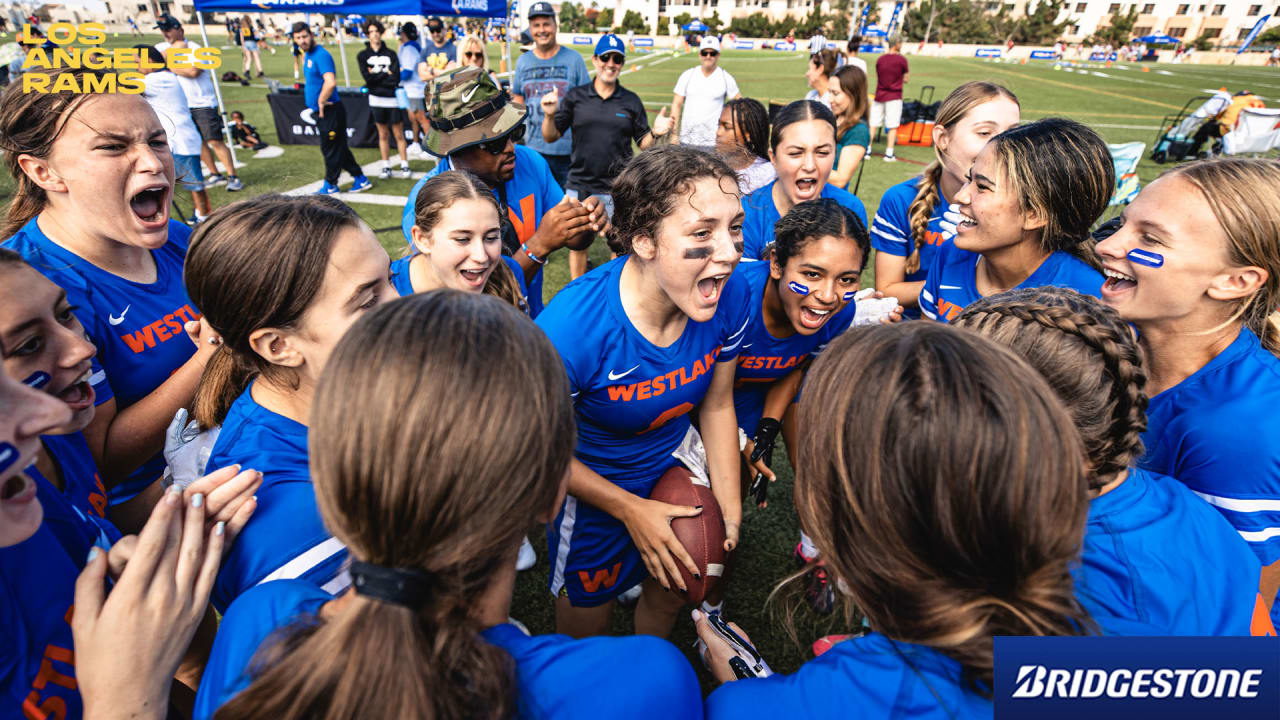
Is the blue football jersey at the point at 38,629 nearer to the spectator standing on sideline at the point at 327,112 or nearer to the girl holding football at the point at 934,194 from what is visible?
the girl holding football at the point at 934,194

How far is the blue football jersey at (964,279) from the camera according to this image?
248cm

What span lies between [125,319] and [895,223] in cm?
393

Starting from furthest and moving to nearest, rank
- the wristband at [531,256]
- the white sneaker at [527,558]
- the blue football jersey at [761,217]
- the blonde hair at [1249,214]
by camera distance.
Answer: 1. the blue football jersey at [761,217]
2. the wristband at [531,256]
3. the white sneaker at [527,558]
4. the blonde hair at [1249,214]

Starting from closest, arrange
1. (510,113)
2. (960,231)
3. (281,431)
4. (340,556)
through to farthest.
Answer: (340,556) < (281,431) < (960,231) < (510,113)

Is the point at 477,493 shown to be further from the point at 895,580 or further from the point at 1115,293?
the point at 1115,293

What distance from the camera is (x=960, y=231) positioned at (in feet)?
8.82

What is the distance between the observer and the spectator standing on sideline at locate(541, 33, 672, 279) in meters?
6.35

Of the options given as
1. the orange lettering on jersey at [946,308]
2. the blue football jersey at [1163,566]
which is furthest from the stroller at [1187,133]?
the blue football jersey at [1163,566]

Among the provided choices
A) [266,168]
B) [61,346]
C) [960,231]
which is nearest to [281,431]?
[61,346]

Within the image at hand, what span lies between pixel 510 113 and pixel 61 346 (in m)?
2.64

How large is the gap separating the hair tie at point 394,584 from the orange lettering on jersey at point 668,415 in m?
1.50

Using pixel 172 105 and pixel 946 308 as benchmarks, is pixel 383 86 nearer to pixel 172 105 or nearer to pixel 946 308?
pixel 172 105

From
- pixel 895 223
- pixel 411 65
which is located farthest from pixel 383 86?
pixel 895 223

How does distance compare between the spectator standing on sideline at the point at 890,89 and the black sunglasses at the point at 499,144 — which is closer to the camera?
the black sunglasses at the point at 499,144
